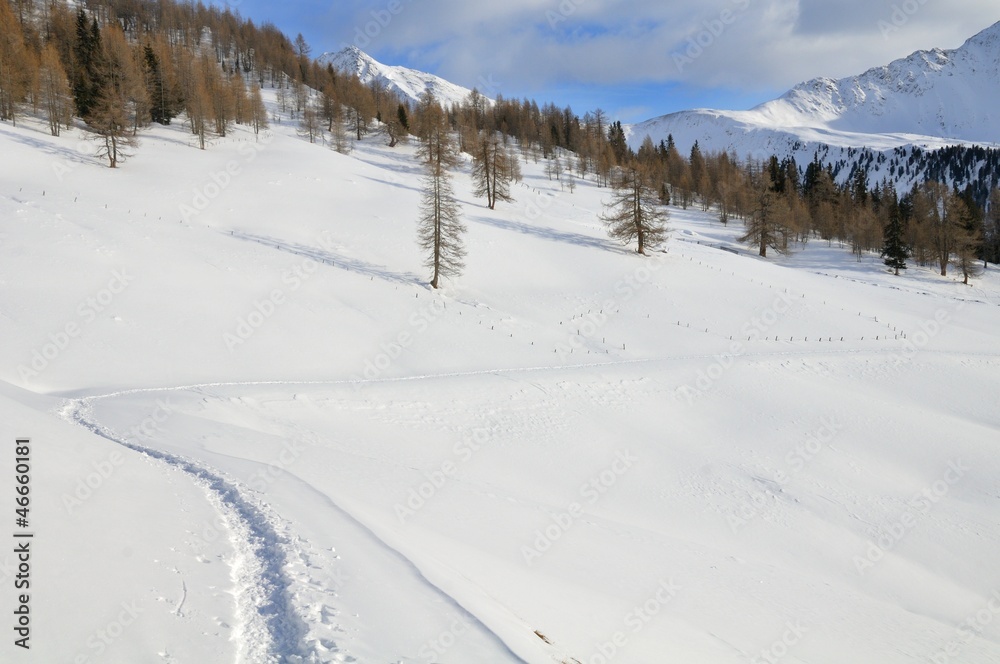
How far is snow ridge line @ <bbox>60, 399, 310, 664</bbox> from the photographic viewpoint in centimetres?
580

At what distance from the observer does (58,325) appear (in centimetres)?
2019

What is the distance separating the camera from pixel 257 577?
23.3 ft

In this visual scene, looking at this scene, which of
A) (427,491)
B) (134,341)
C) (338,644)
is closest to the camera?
(338,644)

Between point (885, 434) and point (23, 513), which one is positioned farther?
point (885, 434)

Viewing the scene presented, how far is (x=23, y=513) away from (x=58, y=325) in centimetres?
1783

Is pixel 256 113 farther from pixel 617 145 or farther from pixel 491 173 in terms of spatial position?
pixel 617 145

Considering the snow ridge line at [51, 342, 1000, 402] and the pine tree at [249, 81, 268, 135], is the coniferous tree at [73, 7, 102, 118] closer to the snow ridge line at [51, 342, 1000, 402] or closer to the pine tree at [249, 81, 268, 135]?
the pine tree at [249, 81, 268, 135]

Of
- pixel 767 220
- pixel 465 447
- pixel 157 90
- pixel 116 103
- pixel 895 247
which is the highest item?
pixel 157 90

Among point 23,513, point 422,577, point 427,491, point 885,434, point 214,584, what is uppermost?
point 23,513

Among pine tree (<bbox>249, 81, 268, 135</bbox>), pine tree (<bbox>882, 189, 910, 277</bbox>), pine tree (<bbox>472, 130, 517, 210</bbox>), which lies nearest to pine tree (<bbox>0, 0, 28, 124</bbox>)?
pine tree (<bbox>249, 81, 268, 135</bbox>)

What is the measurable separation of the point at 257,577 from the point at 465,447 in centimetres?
1001

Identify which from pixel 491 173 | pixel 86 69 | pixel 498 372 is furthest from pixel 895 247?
pixel 86 69

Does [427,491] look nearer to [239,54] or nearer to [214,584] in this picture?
[214,584]

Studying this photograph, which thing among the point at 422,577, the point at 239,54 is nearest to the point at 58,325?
the point at 422,577
